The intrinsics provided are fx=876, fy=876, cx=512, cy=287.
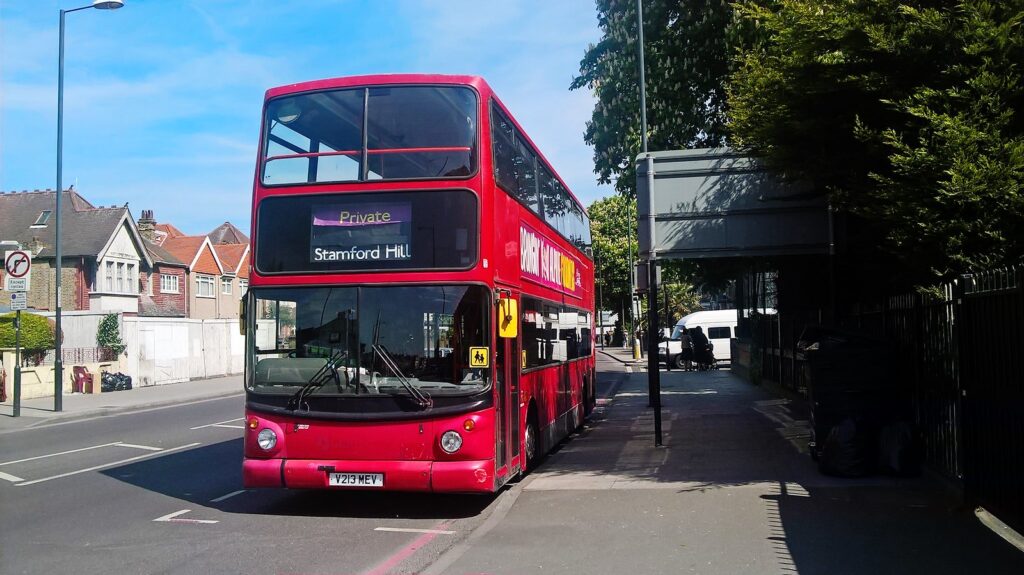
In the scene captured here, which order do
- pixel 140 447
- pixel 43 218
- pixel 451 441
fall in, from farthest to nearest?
pixel 43 218 → pixel 140 447 → pixel 451 441

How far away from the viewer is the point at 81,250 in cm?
4547

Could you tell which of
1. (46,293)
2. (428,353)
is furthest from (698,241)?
(46,293)

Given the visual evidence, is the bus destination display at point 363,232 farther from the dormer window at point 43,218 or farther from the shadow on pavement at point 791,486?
the dormer window at point 43,218

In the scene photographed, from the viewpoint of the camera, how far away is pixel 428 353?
8.25 meters

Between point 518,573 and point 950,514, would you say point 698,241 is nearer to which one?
point 950,514

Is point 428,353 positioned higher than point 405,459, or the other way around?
point 428,353

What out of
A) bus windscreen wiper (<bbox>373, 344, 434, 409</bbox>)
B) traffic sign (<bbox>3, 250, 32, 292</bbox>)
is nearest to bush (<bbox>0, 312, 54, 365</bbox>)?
traffic sign (<bbox>3, 250, 32, 292</bbox>)

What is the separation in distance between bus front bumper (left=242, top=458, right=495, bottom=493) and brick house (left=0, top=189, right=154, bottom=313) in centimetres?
4053

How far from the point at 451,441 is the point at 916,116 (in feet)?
17.2

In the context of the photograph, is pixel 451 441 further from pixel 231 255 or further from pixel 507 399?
pixel 231 255

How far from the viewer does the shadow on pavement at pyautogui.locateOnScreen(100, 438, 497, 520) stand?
8.95 meters

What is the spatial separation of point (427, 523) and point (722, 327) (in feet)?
107

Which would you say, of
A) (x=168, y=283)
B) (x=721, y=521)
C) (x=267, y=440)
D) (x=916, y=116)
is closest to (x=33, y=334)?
(x=168, y=283)

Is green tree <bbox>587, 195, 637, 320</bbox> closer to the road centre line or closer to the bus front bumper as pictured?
the bus front bumper
